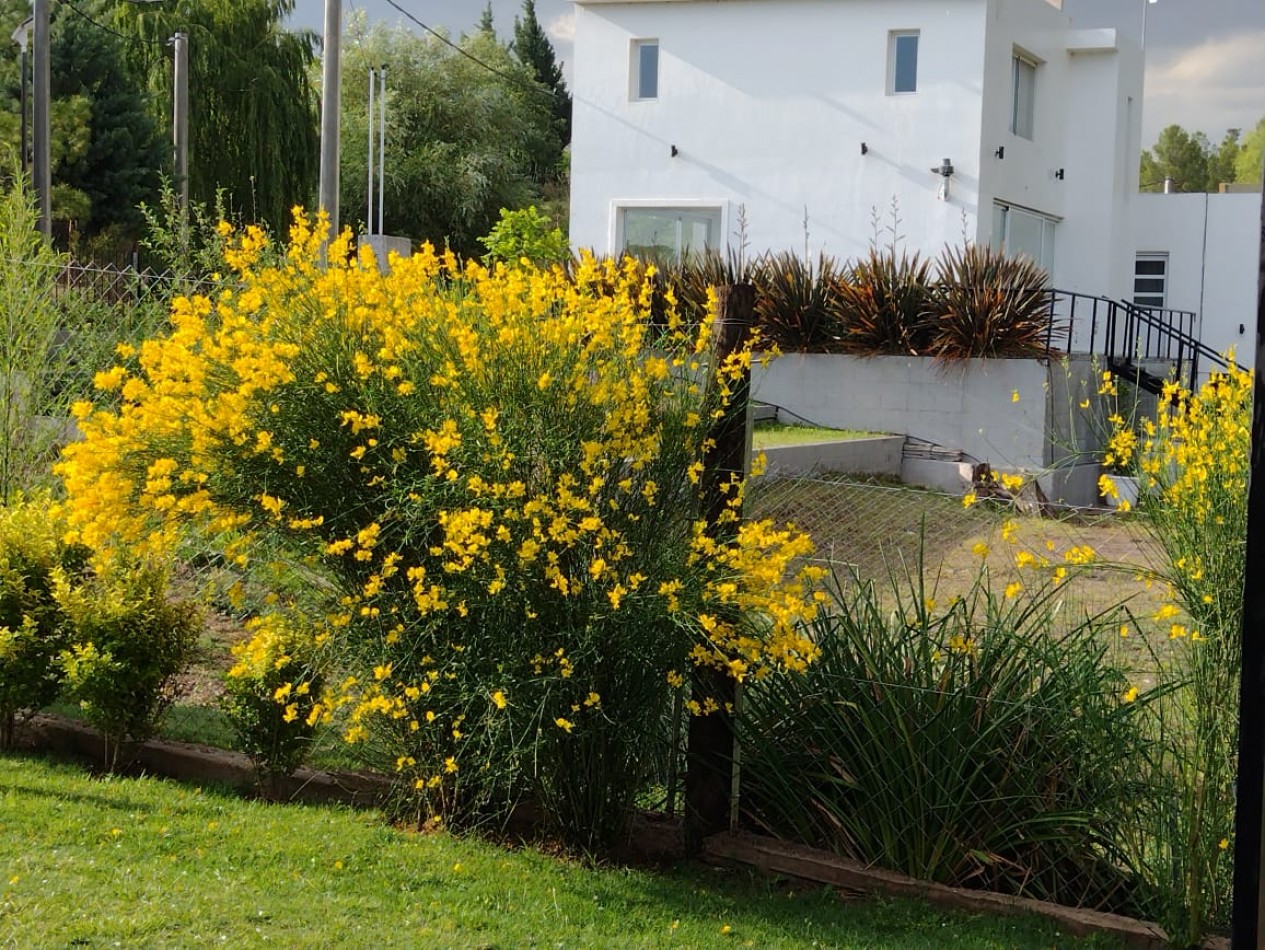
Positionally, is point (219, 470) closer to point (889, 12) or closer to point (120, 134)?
point (889, 12)

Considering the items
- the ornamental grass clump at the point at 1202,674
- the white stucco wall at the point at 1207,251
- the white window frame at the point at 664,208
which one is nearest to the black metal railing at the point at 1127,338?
the white stucco wall at the point at 1207,251

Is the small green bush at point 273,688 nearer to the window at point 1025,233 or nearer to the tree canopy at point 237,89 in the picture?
the window at point 1025,233

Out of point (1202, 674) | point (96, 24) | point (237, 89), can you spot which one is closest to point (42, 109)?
point (96, 24)

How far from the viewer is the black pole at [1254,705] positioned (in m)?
2.25

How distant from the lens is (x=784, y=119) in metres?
19.8

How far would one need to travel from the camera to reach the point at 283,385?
4.33 meters

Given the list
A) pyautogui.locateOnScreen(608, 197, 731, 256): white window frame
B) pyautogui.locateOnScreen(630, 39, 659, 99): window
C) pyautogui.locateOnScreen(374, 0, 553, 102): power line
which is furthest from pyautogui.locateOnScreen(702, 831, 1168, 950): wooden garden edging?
pyautogui.locateOnScreen(374, 0, 553, 102): power line

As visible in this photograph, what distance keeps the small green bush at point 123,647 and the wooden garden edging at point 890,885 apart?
2.11 meters

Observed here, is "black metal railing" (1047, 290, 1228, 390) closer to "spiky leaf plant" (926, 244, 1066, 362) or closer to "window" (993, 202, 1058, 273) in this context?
"spiky leaf plant" (926, 244, 1066, 362)

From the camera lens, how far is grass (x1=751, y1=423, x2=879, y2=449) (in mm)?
13547

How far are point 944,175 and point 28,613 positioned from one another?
1546cm

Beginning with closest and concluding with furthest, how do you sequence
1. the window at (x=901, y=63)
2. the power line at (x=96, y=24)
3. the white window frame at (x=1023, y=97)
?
1. the window at (x=901, y=63)
2. the white window frame at (x=1023, y=97)
3. the power line at (x=96, y=24)

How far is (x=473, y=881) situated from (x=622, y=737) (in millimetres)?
619

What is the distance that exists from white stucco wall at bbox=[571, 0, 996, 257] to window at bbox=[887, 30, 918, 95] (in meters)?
0.11
